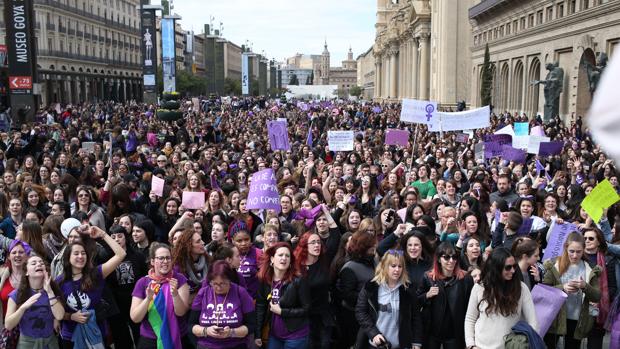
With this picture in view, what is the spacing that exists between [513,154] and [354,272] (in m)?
Answer: 8.97

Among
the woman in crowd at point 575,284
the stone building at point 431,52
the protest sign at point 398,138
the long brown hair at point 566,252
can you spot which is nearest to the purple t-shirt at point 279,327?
the woman in crowd at point 575,284

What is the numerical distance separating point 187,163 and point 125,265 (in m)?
6.44

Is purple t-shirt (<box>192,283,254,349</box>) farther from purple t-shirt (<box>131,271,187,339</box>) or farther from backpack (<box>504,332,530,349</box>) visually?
backpack (<box>504,332,530,349</box>)

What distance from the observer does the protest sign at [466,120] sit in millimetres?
15547

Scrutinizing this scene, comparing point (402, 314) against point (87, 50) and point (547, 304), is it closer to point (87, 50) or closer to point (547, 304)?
point (547, 304)

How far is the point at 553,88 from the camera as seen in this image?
105 ft

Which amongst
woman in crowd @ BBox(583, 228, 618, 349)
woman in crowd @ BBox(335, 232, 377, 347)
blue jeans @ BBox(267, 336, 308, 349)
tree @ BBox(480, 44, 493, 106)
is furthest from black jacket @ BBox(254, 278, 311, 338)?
tree @ BBox(480, 44, 493, 106)

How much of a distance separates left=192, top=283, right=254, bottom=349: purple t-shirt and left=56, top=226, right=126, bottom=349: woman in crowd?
98 centimetres

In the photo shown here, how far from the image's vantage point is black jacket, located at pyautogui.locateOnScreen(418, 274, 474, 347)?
213 inches

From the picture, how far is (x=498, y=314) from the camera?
4941 mm

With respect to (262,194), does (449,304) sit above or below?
below

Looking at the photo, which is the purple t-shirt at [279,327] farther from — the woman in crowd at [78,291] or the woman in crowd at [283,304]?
the woman in crowd at [78,291]

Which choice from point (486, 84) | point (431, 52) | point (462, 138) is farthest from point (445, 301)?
point (431, 52)

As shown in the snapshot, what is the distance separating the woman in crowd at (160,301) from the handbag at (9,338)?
0.94 meters
